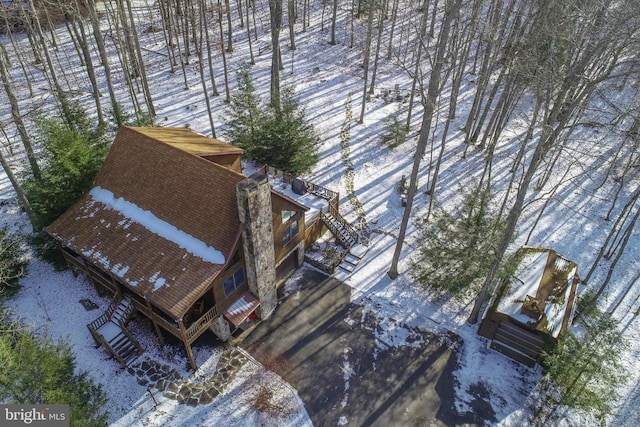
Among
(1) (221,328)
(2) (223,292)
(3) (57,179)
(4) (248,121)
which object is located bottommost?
(1) (221,328)

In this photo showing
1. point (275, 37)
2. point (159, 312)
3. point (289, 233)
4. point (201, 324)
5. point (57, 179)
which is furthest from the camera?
Result: point (275, 37)

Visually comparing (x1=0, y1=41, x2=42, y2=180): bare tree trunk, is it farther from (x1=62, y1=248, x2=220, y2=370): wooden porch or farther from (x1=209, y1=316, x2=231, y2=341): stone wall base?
(x1=209, y1=316, x2=231, y2=341): stone wall base

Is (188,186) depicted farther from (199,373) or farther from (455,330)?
(455,330)

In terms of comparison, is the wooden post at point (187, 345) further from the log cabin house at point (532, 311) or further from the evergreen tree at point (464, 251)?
the log cabin house at point (532, 311)

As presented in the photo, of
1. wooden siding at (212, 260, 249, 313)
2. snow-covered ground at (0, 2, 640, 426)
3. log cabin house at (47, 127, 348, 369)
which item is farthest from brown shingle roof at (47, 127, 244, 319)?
snow-covered ground at (0, 2, 640, 426)

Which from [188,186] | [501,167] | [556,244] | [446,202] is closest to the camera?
[188,186]

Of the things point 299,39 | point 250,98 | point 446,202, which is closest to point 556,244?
point 446,202

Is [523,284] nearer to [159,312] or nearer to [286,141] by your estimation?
[286,141]

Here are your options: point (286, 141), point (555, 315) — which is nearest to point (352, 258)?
point (286, 141)
